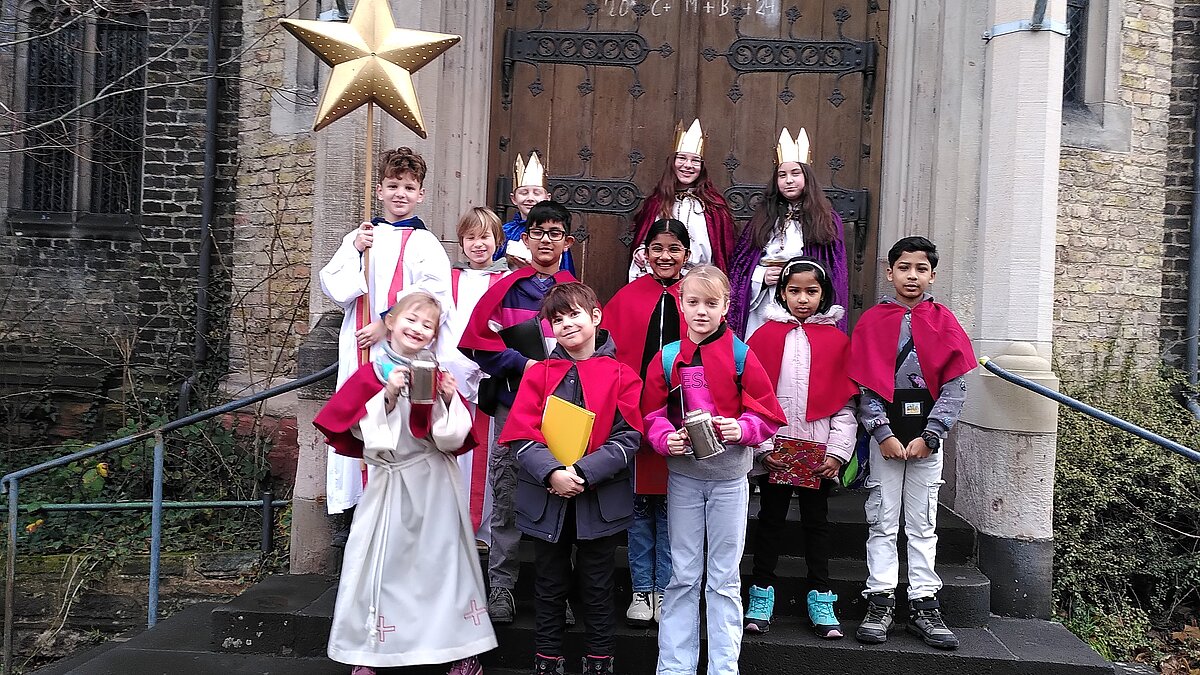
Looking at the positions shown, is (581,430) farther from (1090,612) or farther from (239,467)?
(239,467)

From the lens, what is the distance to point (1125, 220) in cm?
823

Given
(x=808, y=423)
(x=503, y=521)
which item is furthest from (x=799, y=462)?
(x=503, y=521)

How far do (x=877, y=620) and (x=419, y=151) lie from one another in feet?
11.0

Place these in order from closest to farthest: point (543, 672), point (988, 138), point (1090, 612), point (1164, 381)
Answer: point (543, 672)
point (988, 138)
point (1090, 612)
point (1164, 381)

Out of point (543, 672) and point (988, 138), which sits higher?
point (988, 138)

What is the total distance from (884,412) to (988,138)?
1.86 m

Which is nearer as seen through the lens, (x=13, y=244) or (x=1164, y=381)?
(x=1164, y=381)

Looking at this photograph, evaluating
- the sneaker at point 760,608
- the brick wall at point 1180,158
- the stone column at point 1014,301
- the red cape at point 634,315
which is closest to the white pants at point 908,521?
the sneaker at point 760,608

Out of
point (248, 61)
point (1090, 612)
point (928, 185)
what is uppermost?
point (248, 61)

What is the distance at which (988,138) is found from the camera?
491cm

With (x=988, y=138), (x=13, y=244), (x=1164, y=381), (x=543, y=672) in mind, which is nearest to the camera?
(x=543, y=672)

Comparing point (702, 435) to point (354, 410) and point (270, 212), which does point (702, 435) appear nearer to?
point (354, 410)

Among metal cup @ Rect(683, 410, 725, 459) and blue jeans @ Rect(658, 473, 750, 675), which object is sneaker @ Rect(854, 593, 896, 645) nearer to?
blue jeans @ Rect(658, 473, 750, 675)

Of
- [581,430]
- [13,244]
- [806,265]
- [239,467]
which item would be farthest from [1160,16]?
[13,244]
